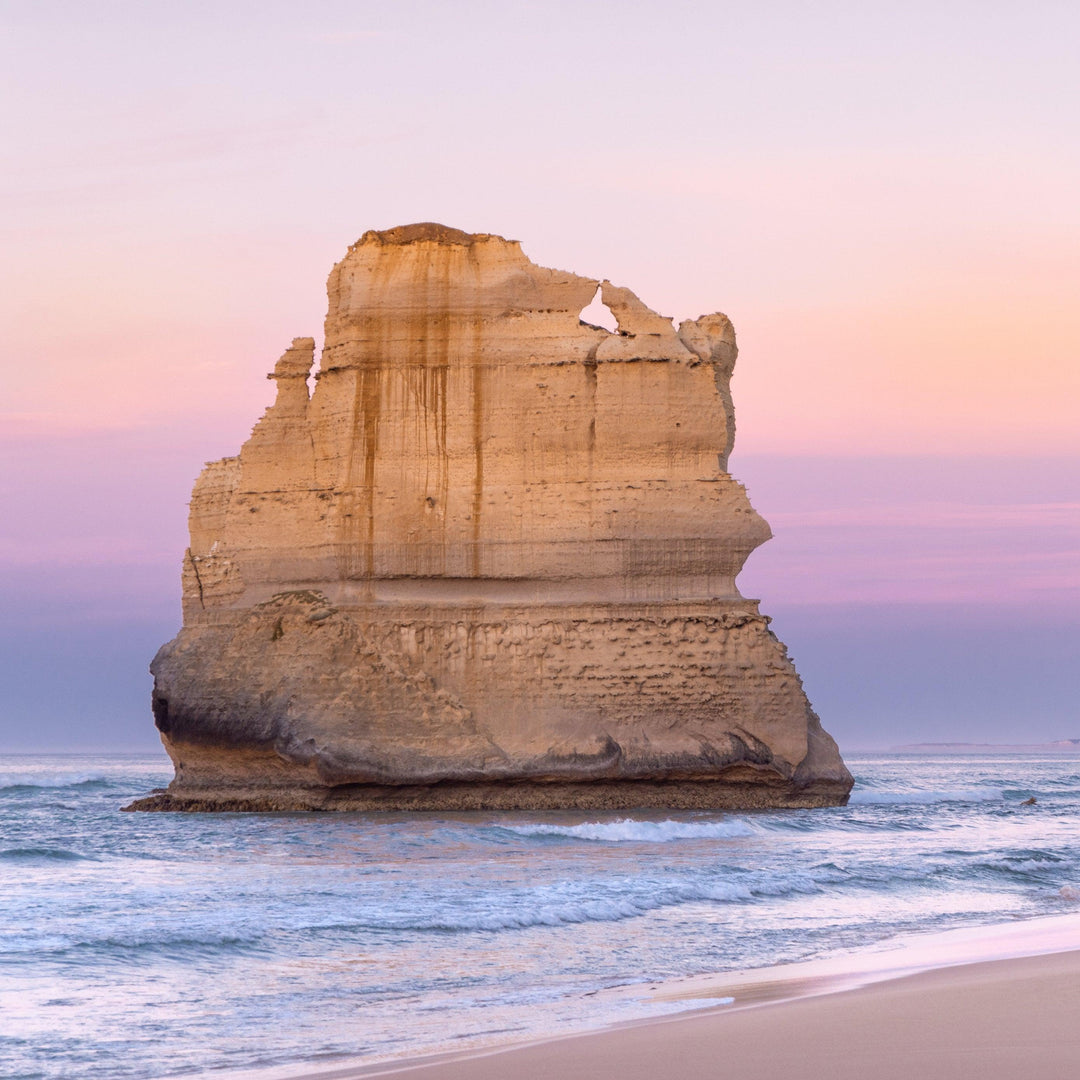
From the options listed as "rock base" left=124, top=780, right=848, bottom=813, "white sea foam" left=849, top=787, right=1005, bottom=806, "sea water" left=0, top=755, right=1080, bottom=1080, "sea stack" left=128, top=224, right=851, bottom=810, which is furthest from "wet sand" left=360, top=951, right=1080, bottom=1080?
"white sea foam" left=849, top=787, right=1005, bottom=806

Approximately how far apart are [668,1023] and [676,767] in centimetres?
1792

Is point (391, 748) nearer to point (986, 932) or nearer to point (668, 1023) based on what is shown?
point (986, 932)

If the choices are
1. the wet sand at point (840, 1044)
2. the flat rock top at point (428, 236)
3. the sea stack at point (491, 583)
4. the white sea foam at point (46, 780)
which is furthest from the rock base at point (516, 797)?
the white sea foam at point (46, 780)

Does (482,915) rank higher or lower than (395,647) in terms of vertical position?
lower

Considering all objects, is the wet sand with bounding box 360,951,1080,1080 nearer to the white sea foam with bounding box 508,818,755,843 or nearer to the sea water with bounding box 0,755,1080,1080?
the sea water with bounding box 0,755,1080,1080

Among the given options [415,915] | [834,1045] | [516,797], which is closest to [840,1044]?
[834,1045]

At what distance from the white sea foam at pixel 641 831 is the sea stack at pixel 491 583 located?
270 centimetres

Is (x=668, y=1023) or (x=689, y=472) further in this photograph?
(x=689, y=472)

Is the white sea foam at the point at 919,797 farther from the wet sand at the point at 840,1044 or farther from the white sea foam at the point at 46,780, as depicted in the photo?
the wet sand at the point at 840,1044

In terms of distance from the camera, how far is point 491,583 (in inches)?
1124

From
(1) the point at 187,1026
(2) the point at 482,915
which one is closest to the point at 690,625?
(2) the point at 482,915

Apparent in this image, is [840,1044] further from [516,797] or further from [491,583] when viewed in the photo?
[491,583]

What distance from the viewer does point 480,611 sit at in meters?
28.2

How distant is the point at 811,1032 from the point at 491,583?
20.3 m
